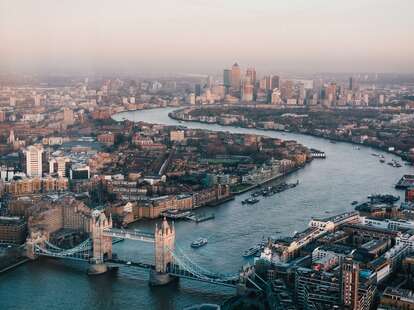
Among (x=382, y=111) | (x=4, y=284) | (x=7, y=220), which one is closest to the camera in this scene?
(x=4, y=284)

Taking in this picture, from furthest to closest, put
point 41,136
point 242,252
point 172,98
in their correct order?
point 172,98, point 41,136, point 242,252

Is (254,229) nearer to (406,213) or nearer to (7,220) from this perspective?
(406,213)

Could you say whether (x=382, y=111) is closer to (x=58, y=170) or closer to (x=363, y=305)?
Result: (x=58, y=170)

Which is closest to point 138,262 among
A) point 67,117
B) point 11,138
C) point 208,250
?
point 208,250

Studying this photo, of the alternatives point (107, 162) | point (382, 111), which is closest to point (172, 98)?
point (382, 111)

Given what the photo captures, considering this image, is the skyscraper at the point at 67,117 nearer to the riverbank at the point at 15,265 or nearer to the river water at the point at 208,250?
the river water at the point at 208,250

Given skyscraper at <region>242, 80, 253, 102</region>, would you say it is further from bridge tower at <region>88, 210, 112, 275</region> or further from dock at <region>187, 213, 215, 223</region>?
bridge tower at <region>88, 210, 112, 275</region>

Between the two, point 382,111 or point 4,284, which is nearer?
point 4,284
